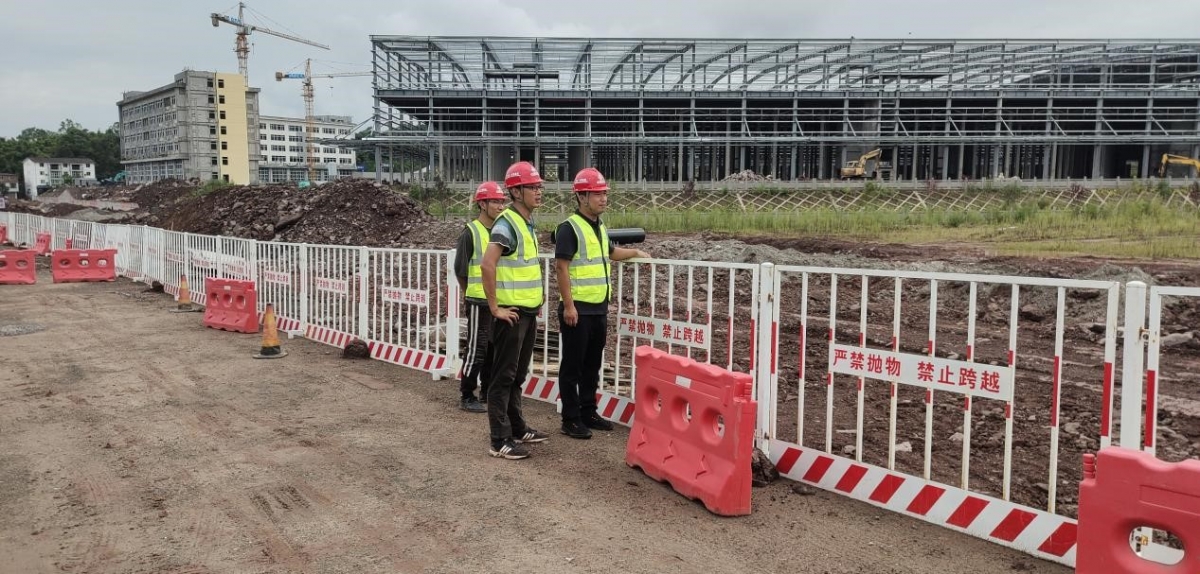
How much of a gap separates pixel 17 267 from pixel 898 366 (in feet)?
69.6

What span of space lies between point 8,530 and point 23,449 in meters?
1.91

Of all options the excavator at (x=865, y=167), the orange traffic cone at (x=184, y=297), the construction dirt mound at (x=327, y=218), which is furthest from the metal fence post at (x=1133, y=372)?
the excavator at (x=865, y=167)

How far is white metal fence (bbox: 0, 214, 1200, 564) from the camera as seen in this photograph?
4.16 meters

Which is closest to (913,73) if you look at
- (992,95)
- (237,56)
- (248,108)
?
(992,95)

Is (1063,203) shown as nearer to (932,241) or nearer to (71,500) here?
(932,241)

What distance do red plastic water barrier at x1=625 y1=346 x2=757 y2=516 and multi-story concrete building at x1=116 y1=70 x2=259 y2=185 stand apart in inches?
4117

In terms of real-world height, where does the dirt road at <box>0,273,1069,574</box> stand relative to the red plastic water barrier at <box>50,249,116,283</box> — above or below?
below

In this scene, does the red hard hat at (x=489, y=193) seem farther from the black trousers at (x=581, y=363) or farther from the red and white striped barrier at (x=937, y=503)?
the red and white striped barrier at (x=937, y=503)

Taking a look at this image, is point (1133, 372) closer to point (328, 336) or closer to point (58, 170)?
point (328, 336)

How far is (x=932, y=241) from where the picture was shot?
66.8 ft

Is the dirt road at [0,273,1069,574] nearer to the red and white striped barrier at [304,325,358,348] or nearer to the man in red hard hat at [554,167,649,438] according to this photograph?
the man in red hard hat at [554,167,649,438]

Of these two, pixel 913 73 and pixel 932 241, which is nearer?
pixel 932 241

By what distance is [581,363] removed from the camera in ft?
21.1

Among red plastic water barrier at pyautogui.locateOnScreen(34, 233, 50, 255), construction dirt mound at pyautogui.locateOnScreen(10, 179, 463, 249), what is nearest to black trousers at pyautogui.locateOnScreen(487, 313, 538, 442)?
construction dirt mound at pyautogui.locateOnScreen(10, 179, 463, 249)
